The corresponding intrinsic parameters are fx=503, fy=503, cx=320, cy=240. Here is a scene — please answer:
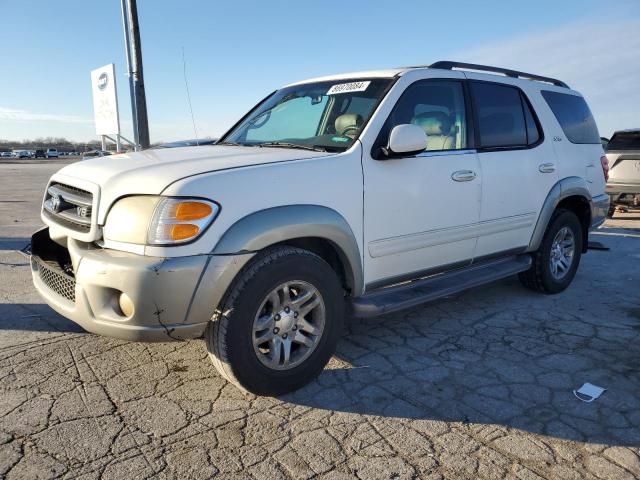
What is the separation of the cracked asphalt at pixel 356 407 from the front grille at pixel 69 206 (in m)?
0.96

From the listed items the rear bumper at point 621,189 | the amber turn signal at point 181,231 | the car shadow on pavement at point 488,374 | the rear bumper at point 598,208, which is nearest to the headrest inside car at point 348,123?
the amber turn signal at point 181,231

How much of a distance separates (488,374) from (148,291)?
2155mm

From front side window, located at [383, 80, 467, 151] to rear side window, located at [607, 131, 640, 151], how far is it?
24.2 ft

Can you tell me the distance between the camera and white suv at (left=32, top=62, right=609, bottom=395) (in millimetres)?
2535

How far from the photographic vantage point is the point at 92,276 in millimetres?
2551

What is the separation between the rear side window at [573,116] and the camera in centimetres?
486

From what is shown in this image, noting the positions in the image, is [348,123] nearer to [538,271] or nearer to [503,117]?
[503,117]

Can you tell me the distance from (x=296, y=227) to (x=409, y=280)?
119cm

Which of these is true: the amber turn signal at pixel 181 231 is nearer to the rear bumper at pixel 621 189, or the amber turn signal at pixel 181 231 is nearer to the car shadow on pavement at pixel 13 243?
the car shadow on pavement at pixel 13 243

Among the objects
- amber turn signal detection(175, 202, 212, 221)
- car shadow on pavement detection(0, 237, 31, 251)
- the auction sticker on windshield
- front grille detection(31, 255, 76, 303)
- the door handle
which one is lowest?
car shadow on pavement detection(0, 237, 31, 251)

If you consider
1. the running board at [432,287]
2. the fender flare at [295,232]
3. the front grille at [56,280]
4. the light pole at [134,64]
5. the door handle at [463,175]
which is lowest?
the running board at [432,287]

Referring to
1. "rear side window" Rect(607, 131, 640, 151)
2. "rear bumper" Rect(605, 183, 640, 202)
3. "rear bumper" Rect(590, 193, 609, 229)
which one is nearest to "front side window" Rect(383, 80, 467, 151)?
"rear bumper" Rect(590, 193, 609, 229)

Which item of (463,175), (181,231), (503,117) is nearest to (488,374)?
(463,175)

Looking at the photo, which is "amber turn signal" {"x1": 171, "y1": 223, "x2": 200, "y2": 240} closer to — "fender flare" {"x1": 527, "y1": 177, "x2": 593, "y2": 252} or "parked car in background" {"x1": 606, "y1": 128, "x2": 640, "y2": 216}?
"fender flare" {"x1": 527, "y1": 177, "x2": 593, "y2": 252}
